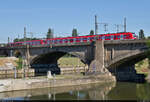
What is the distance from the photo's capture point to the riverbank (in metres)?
47.0

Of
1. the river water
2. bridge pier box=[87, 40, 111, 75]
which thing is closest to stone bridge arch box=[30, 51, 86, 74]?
bridge pier box=[87, 40, 111, 75]

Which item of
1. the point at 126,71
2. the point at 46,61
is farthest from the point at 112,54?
the point at 46,61

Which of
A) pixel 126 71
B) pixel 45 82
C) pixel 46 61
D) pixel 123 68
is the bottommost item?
pixel 45 82

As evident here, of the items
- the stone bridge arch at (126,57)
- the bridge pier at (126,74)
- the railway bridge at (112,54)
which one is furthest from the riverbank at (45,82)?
the bridge pier at (126,74)

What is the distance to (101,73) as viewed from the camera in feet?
209

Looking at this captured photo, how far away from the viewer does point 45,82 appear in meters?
52.6

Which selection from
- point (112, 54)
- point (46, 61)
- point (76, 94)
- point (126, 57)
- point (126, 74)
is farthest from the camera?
point (46, 61)

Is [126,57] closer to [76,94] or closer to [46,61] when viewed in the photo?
[76,94]

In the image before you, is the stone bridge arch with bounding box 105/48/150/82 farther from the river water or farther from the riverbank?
the river water

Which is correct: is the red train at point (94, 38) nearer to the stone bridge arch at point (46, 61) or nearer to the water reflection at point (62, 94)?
the stone bridge arch at point (46, 61)

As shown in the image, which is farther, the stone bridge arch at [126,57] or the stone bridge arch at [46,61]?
the stone bridge arch at [46,61]

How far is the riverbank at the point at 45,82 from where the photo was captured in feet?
154

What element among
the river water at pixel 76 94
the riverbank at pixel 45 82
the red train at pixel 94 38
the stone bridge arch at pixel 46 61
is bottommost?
the river water at pixel 76 94

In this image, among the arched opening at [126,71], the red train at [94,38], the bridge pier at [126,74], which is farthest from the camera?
the bridge pier at [126,74]
